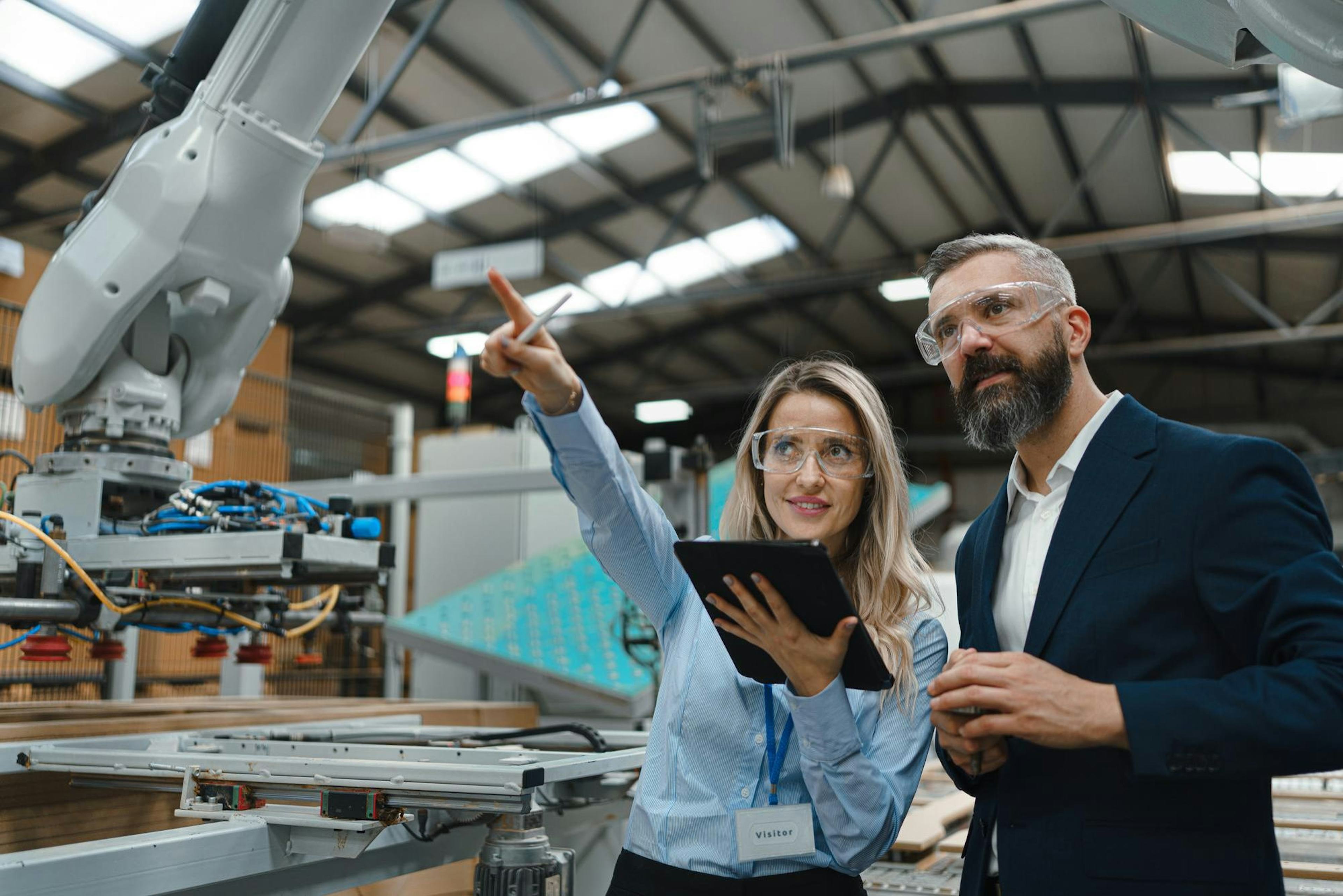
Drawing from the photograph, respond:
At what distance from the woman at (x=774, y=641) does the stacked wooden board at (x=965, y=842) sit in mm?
441

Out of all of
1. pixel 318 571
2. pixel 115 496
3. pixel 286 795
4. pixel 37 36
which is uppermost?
pixel 37 36

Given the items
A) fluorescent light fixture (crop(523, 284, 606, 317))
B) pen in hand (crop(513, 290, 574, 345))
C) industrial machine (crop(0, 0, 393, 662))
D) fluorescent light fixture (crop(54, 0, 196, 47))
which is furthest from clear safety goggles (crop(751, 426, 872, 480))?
fluorescent light fixture (crop(523, 284, 606, 317))

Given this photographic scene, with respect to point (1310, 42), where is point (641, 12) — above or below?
above

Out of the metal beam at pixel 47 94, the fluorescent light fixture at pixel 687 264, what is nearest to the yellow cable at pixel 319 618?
the metal beam at pixel 47 94

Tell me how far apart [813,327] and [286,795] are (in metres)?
12.8

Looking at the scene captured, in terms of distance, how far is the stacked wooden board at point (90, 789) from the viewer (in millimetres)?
1941

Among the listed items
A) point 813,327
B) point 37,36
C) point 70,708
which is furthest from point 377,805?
point 813,327

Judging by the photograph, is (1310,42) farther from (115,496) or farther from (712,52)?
(712,52)

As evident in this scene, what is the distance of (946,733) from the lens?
3.87ft

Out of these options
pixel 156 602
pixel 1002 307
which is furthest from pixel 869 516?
pixel 156 602

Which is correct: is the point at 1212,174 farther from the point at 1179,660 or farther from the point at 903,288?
the point at 1179,660

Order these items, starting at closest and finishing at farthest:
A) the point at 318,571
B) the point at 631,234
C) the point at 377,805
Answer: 1. the point at 377,805
2. the point at 318,571
3. the point at 631,234

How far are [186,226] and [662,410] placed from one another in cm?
1415

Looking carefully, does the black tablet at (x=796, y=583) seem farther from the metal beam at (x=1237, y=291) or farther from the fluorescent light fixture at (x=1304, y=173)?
the metal beam at (x=1237, y=291)
